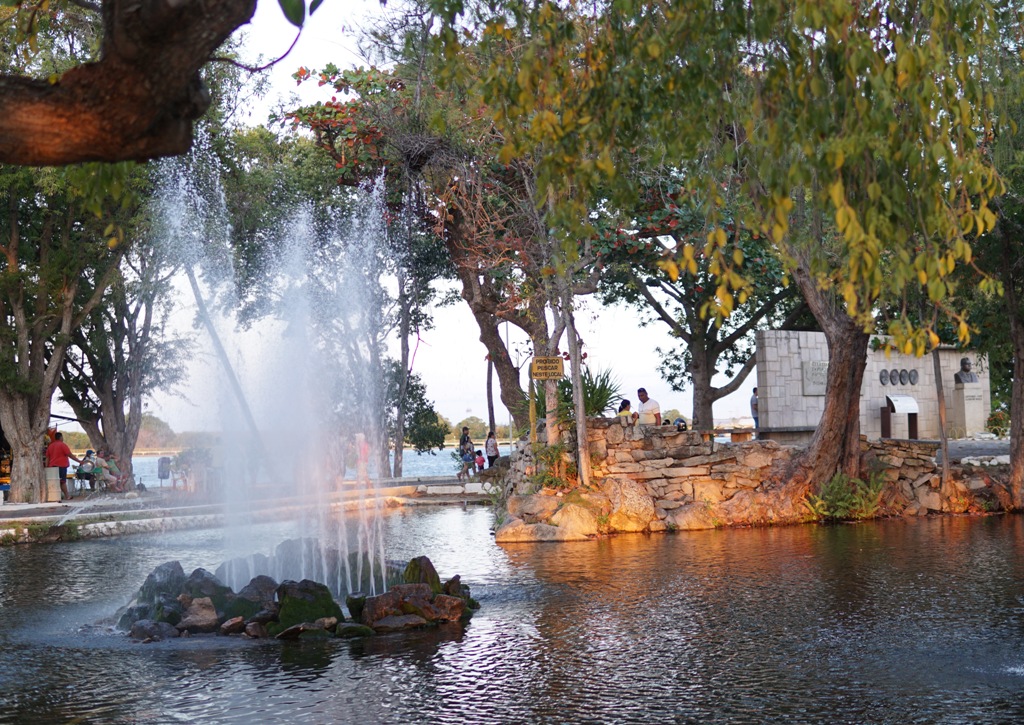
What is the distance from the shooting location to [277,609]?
32.5 feet

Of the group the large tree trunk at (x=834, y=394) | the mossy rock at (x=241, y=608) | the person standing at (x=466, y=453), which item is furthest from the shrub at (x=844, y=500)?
the person standing at (x=466, y=453)

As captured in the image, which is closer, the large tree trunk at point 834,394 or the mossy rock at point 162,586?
the mossy rock at point 162,586

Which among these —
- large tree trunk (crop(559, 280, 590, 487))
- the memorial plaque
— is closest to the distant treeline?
large tree trunk (crop(559, 280, 590, 487))

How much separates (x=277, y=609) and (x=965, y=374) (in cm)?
2480

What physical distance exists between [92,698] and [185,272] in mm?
23069

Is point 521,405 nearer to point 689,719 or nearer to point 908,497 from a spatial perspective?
point 908,497

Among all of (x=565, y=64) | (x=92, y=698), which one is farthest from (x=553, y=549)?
(x=565, y=64)

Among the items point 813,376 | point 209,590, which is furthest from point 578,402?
point 813,376

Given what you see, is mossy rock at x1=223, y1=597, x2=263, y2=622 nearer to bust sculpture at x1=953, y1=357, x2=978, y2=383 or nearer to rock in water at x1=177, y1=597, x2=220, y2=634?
rock in water at x1=177, y1=597, x2=220, y2=634

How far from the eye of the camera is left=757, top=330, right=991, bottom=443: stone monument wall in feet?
78.3

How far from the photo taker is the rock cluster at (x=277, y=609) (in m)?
9.70

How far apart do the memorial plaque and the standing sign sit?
27.9ft

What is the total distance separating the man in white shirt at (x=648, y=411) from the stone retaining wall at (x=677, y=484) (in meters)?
1.18

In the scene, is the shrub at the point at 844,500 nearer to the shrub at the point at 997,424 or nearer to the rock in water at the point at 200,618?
the rock in water at the point at 200,618
